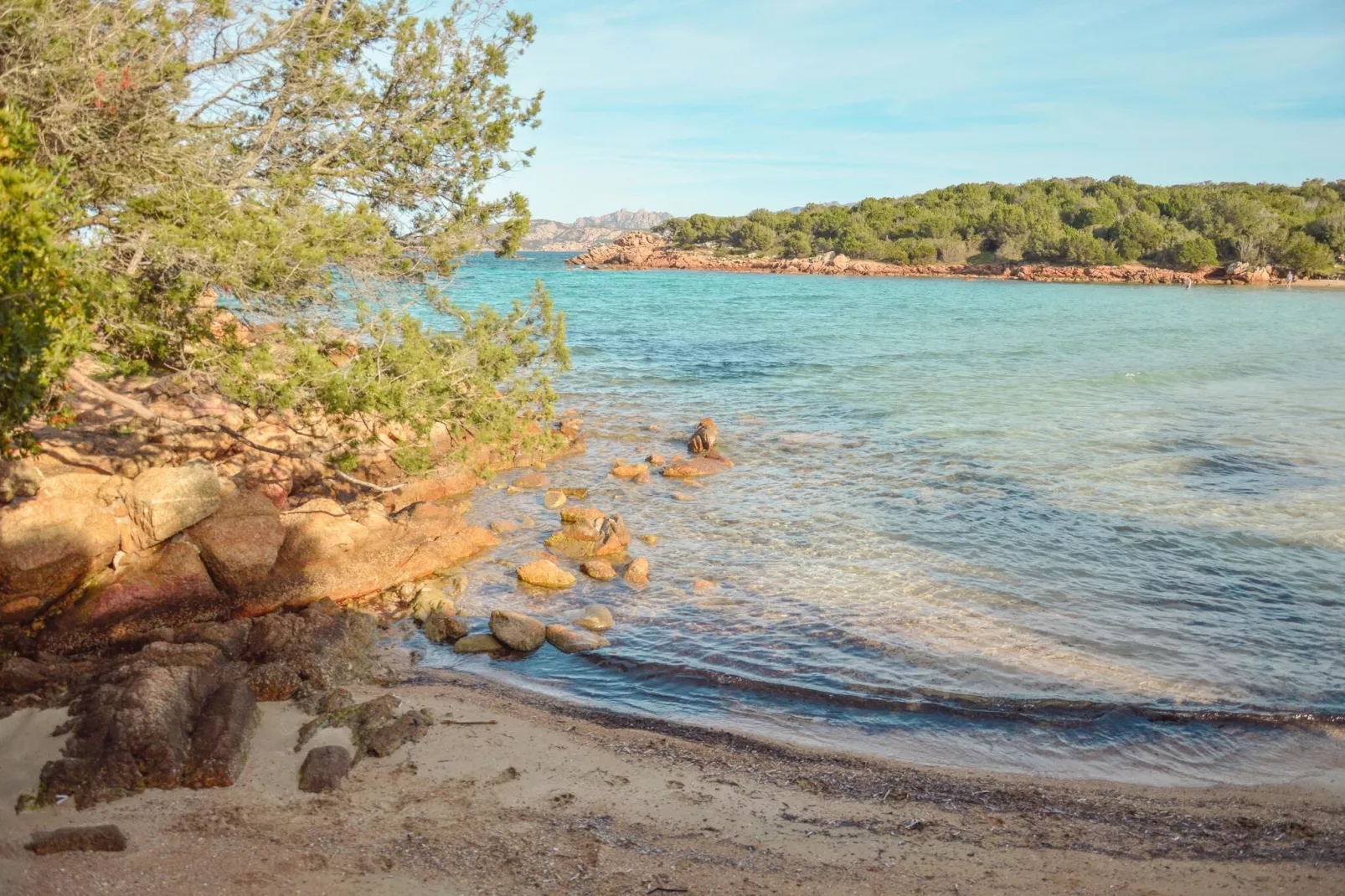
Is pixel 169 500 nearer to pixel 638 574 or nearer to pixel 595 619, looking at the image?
pixel 595 619

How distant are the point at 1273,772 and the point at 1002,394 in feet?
61.2

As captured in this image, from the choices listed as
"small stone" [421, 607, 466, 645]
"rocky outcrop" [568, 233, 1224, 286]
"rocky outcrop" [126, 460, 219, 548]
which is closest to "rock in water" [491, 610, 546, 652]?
"small stone" [421, 607, 466, 645]

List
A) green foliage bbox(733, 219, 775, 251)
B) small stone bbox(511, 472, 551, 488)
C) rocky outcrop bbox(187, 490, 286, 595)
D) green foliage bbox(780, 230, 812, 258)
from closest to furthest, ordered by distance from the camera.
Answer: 1. rocky outcrop bbox(187, 490, 286, 595)
2. small stone bbox(511, 472, 551, 488)
3. green foliage bbox(780, 230, 812, 258)
4. green foliage bbox(733, 219, 775, 251)

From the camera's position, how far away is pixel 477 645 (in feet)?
28.2

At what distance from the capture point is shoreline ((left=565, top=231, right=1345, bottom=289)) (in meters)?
82.1

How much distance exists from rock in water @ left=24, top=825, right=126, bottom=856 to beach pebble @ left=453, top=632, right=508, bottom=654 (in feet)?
11.9

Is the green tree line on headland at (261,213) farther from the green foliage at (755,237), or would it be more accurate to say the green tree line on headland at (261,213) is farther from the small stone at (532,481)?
the green foliage at (755,237)

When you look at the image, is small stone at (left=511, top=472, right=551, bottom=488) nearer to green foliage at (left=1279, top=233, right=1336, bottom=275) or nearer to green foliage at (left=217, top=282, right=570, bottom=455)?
green foliage at (left=217, top=282, right=570, bottom=455)

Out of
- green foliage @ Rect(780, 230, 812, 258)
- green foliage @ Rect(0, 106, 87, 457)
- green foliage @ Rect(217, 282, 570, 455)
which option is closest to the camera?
green foliage @ Rect(0, 106, 87, 457)

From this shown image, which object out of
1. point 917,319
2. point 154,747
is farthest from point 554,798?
point 917,319

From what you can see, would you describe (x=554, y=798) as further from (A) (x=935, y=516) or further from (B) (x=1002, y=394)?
(B) (x=1002, y=394)

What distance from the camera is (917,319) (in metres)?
47.9

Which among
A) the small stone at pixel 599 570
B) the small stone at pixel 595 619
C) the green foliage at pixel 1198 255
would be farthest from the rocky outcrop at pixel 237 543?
the green foliage at pixel 1198 255

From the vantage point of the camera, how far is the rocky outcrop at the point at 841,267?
86.4 meters
